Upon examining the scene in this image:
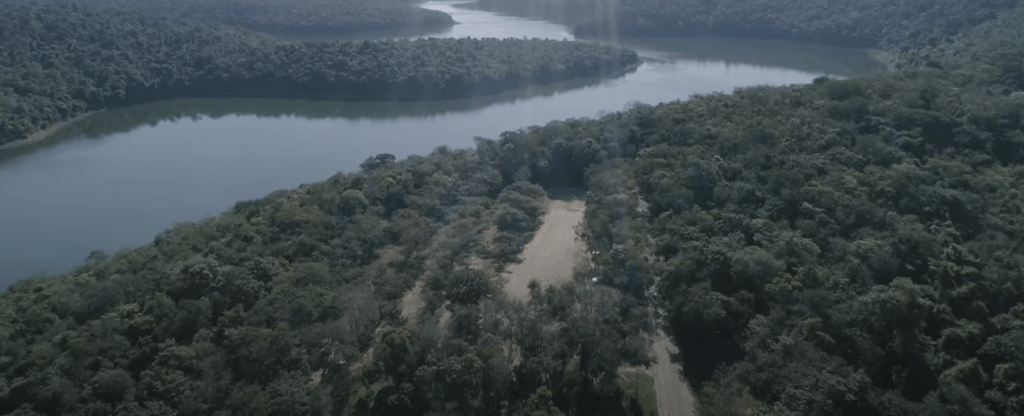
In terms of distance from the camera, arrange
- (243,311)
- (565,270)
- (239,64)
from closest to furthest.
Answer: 1. (243,311)
2. (565,270)
3. (239,64)

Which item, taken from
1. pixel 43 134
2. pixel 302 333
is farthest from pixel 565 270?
pixel 43 134

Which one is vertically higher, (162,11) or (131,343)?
(162,11)

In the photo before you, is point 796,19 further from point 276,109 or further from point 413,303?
point 413,303

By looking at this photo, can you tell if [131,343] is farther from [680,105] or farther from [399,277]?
[680,105]

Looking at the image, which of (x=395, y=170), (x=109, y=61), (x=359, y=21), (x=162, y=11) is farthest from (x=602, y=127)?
(x=162, y=11)

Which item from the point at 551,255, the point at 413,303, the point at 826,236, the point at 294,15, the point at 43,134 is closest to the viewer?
the point at 413,303

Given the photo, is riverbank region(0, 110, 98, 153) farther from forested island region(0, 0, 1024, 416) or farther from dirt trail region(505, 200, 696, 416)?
dirt trail region(505, 200, 696, 416)
